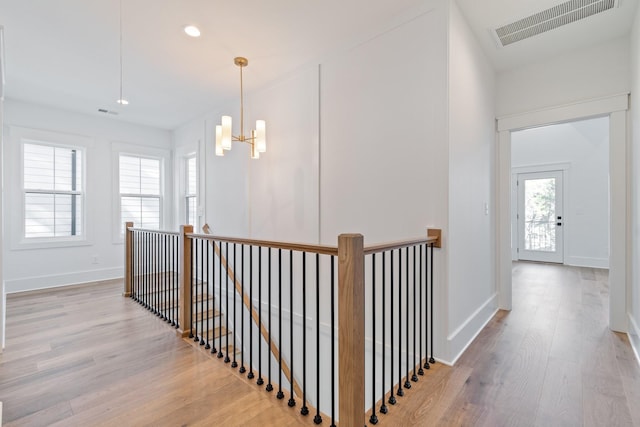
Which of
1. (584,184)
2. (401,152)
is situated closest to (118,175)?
(401,152)

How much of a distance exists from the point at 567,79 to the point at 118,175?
251 inches

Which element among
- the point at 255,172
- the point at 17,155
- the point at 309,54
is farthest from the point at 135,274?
the point at 309,54

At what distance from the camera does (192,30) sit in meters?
2.62

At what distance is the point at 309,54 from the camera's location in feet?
9.98

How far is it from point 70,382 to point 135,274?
226 centimetres

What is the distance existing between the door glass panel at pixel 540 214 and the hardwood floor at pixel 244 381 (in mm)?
4009

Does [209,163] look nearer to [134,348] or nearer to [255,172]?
[255,172]

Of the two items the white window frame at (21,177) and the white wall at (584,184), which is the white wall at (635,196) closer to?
the white wall at (584,184)

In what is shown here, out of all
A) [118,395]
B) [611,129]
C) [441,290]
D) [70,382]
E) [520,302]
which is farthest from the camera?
[520,302]

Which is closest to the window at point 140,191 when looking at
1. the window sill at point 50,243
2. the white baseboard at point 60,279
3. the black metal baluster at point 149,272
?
the window sill at point 50,243

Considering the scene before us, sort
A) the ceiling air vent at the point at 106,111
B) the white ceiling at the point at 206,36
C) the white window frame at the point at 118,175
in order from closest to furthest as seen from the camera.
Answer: the white ceiling at the point at 206,36
the ceiling air vent at the point at 106,111
the white window frame at the point at 118,175

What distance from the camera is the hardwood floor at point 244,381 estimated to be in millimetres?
1644

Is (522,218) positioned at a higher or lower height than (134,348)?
higher

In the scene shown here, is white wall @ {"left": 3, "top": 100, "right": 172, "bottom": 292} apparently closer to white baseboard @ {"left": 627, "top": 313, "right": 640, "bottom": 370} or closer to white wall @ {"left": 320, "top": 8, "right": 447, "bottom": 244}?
white wall @ {"left": 320, "top": 8, "right": 447, "bottom": 244}
